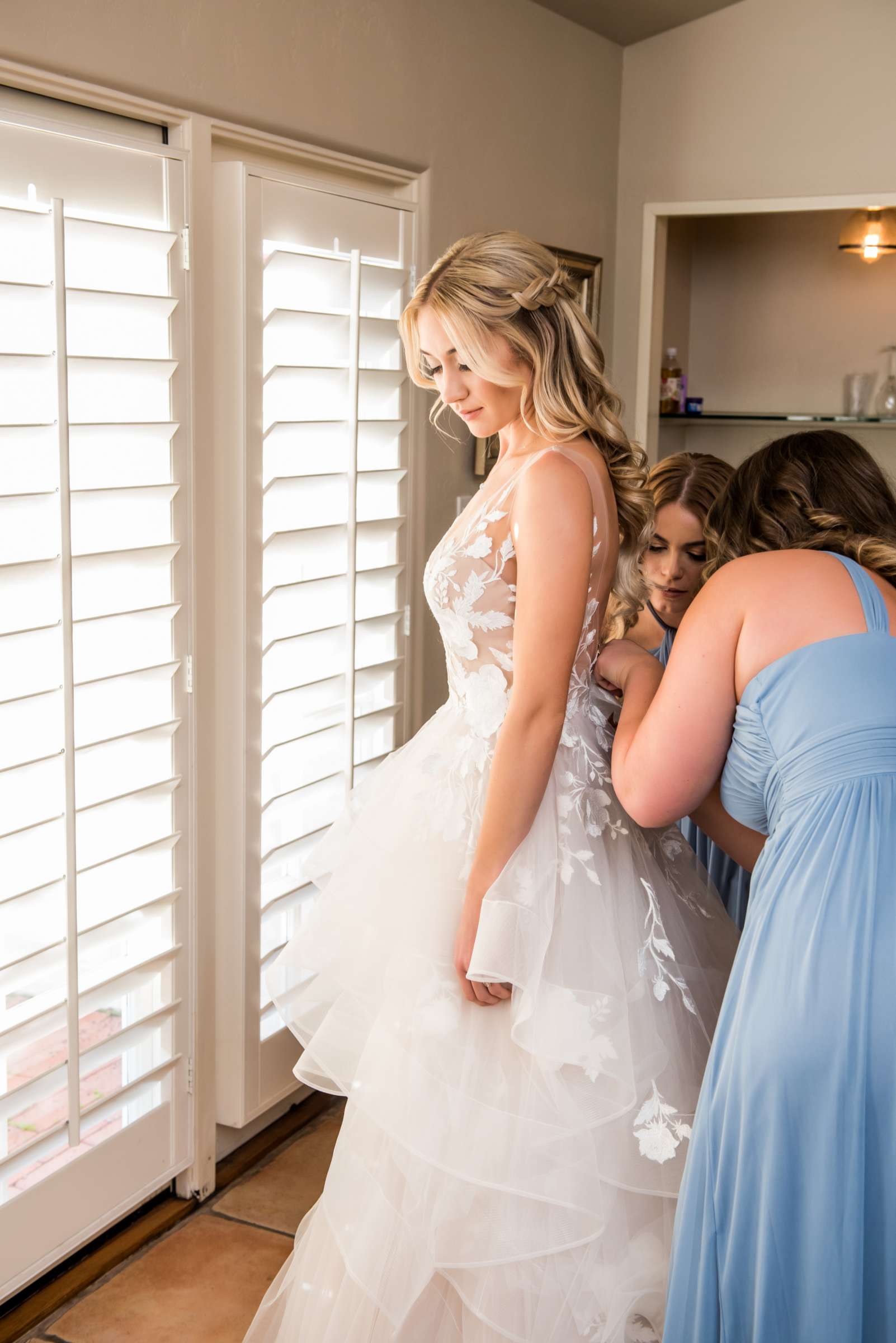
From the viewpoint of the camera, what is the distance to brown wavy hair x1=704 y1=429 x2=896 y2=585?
1.44 m

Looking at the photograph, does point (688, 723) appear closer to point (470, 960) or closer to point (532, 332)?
point (470, 960)

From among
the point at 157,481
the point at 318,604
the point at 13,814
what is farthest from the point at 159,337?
the point at 13,814

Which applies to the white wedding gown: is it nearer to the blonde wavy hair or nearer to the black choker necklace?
the blonde wavy hair

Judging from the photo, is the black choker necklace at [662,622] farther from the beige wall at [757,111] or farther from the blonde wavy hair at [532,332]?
the beige wall at [757,111]

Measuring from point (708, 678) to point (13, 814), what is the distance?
3.32ft

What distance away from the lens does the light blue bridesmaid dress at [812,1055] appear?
126cm

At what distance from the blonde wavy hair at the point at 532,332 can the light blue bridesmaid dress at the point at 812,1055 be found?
1.38 ft

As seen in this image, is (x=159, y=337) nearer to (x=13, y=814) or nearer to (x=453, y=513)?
(x=13, y=814)

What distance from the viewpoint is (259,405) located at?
2102 millimetres

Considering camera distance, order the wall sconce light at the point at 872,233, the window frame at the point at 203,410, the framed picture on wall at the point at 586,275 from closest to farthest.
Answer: the window frame at the point at 203,410 < the framed picture on wall at the point at 586,275 < the wall sconce light at the point at 872,233

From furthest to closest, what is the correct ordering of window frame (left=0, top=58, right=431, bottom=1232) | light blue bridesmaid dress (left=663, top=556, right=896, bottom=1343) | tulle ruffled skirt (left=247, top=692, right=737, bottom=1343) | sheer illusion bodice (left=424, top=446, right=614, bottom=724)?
window frame (left=0, top=58, right=431, bottom=1232) → sheer illusion bodice (left=424, top=446, right=614, bottom=724) → tulle ruffled skirt (left=247, top=692, right=737, bottom=1343) → light blue bridesmaid dress (left=663, top=556, right=896, bottom=1343)

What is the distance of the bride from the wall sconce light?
7.31ft

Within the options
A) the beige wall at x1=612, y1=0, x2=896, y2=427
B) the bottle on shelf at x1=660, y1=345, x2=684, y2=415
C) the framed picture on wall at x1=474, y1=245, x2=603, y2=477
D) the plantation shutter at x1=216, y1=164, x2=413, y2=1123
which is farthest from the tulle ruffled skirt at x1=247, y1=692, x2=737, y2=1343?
the bottle on shelf at x1=660, y1=345, x2=684, y2=415

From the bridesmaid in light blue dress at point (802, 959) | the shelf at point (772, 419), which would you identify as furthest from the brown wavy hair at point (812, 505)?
→ the shelf at point (772, 419)
